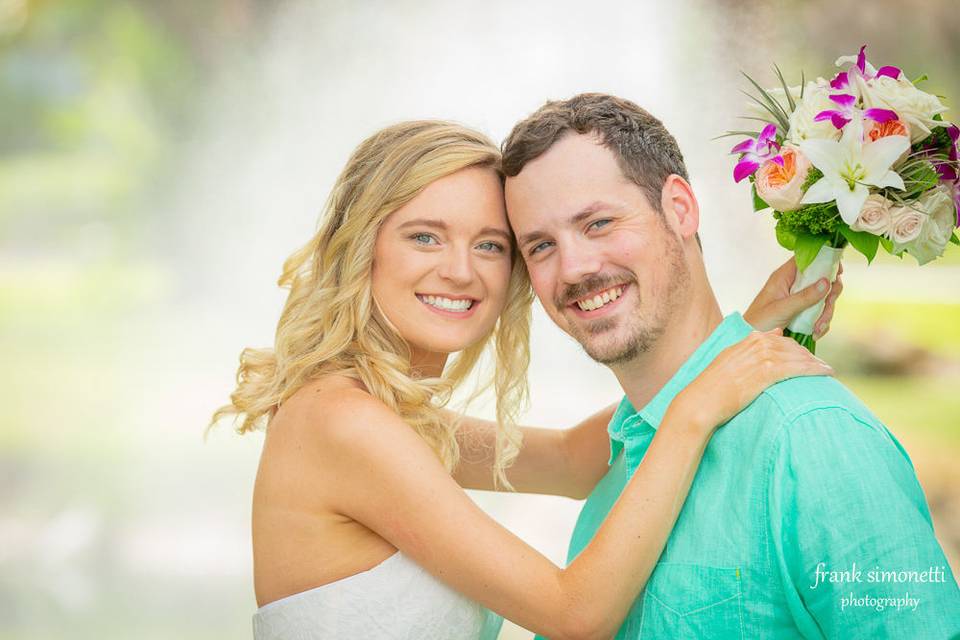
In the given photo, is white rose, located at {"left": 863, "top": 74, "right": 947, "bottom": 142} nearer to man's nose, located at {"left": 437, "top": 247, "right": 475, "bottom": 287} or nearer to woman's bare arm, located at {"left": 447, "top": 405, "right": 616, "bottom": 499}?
man's nose, located at {"left": 437, "top": 247, "right": 475, "bottom": 287}

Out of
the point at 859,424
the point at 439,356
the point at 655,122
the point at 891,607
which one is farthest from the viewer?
the point at 439,356

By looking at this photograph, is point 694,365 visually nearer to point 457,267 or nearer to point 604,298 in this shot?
point 604,298

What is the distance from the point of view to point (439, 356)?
2.43 meters

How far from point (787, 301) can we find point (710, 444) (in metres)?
0.42

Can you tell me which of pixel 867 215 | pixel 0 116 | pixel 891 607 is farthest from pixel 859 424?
pixel 0 116

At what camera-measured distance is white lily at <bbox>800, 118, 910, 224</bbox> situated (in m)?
1.77

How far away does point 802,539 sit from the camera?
159cm

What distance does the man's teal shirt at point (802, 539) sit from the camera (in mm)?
1531

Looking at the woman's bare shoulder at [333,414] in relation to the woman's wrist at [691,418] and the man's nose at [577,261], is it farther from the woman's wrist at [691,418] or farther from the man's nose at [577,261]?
the woman's wrist at [691,418]

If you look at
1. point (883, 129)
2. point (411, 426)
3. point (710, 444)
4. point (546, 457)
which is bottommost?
point (546, 457)

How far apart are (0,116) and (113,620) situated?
9.66 feet

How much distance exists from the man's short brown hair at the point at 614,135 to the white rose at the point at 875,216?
390 mm

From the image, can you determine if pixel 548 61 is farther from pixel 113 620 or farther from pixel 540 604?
pixel 540 604

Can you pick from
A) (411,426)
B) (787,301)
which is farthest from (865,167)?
(411,426)
